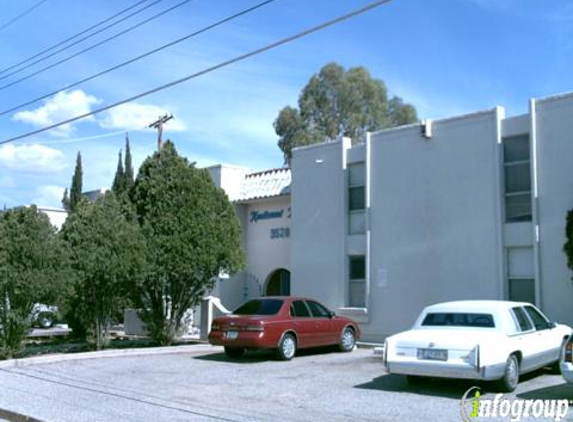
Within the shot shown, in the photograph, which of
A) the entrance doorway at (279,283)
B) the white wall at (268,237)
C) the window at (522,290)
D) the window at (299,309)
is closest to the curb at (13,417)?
the window at (299,309)

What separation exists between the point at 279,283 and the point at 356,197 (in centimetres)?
607

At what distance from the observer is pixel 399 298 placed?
1942 cm

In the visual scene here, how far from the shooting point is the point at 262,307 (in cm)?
1620

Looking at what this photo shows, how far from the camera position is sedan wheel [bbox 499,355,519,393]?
35.2ft

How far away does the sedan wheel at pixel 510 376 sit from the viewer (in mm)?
10719

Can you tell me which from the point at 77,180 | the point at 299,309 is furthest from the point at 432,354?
the point at 77,180

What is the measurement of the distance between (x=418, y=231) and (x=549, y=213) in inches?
147

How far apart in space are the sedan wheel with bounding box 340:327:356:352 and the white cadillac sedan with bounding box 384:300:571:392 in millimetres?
5411

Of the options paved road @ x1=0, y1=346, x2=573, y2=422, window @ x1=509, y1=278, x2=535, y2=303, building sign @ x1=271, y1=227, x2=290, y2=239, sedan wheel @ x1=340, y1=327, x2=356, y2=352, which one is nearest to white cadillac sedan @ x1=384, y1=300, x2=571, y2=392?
paved road @ x1=0, y1=346, x2=573, y2=422

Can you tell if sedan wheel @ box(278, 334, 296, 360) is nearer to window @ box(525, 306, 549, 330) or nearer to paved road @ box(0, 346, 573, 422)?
paved road @ box(0, 346, 573, 422)

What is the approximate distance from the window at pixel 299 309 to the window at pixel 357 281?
4460 mm

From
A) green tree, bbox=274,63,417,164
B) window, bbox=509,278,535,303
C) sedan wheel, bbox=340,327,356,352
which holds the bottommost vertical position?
sedan wheel, bbox=340,327,356,352

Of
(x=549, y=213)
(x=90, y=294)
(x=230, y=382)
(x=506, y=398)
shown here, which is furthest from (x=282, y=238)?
(x=506, y=398)

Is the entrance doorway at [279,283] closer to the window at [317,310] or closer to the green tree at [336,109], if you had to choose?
the window at [317,310]
